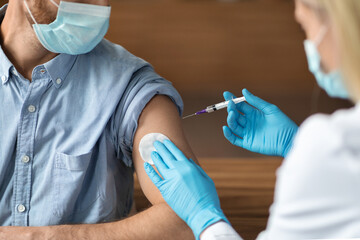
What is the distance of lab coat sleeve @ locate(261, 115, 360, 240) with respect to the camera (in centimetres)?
80

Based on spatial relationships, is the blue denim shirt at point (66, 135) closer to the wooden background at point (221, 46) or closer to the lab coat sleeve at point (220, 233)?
the lab coat sleeve at point (220, 233)

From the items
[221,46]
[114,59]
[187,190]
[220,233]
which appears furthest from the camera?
[221,46]

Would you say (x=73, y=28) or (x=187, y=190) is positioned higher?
(x=73, y=28)

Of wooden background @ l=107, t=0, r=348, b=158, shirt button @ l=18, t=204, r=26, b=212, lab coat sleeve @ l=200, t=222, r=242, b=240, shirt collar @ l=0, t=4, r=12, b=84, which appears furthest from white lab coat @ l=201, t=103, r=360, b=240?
wooden background @ l=107, t=0, r=348, b=158

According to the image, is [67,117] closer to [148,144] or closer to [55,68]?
[55,68]

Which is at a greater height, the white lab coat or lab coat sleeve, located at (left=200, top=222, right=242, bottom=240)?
the white lab coat

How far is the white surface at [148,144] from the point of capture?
4.73ft

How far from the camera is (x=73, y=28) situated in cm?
145

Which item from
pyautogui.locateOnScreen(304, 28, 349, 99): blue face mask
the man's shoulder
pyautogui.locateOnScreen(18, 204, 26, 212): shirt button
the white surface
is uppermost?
pyautogui.locateOnScreen(304, 28, 349, 99): blue face mask

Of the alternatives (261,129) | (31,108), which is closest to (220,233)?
(261,129)

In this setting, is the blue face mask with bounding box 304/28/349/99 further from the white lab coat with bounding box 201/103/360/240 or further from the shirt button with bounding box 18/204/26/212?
the shirt button with bounding box 18/204/26/212

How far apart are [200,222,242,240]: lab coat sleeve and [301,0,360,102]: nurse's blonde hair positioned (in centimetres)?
44

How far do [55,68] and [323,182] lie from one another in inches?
38.1

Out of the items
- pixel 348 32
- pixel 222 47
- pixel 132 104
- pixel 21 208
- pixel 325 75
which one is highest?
pixel 348 32
